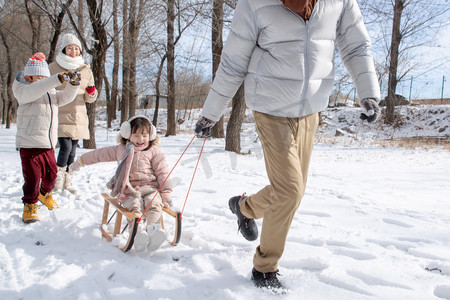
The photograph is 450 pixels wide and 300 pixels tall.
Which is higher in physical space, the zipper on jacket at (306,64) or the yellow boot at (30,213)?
the zipper on jacket at (306,64)

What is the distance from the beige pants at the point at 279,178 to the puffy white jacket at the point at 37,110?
210 cm

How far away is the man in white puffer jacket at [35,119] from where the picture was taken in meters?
3.09

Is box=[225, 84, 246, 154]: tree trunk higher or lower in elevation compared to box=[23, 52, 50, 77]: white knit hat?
lower

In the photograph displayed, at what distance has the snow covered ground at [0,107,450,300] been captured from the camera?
2.01 metres

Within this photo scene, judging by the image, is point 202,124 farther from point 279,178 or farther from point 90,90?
point 90,90

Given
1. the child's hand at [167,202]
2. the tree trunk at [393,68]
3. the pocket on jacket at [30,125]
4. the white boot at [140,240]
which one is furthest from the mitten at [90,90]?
the tree trunk at [393,68]

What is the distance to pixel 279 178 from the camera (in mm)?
1953

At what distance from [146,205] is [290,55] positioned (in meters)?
1.71

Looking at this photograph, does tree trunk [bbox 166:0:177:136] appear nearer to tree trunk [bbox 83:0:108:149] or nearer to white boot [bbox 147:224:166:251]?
tree trunk [bbox 83:0:108:149]

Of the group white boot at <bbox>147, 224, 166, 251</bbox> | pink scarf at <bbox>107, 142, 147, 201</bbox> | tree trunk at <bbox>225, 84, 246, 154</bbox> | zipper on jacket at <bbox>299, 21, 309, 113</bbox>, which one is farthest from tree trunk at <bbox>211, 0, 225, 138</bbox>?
white boot at <bbox>147, 224, 166, 251</bbox>

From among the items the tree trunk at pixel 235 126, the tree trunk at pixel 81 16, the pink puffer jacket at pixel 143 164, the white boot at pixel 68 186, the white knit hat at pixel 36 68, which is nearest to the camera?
the pink puffer jacket at pixel 143 164

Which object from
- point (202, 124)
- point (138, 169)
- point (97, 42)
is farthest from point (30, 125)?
point (97, 42)

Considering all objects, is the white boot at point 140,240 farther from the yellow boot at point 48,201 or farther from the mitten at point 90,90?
the mitten at point 90,90

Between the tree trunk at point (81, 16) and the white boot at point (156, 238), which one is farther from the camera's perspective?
the tree trunk at point (81, 16)
